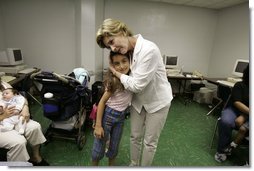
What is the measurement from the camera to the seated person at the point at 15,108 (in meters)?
1.40

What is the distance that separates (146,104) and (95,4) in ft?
8.05

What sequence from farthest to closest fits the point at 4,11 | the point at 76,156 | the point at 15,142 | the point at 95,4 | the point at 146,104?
the point at 4,11
the point at 95,4
the point at 76,156
the point at 15,142
the point at 146,104

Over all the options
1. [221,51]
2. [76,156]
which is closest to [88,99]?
[76,156]

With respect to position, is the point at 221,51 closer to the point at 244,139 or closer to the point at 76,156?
the point at 244,139

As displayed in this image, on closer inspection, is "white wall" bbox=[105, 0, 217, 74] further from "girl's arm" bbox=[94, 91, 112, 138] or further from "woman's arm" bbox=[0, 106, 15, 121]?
"girl's arm" bbox=[94, 91, 112, 138]

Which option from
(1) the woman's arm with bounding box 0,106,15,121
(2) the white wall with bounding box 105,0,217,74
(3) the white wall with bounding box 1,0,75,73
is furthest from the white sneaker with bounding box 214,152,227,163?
(3) the white wall with bounding box 1,0,75,73

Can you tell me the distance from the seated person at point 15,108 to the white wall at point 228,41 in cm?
344

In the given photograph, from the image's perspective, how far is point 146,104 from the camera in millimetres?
1172

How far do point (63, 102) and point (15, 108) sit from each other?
395 millimetres

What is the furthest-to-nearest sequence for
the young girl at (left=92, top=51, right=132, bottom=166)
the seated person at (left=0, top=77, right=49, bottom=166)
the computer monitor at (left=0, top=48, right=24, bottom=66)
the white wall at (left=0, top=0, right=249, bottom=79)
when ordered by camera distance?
1. the white wall at (left=0, top=0, right=249, bottom=79)
2. the computer monitor at (left=0, top=48, right=24, bottom=66)
3. the seated person at (left=0, top=77, right=49, bottom=166)
4. the young girl at (left=92, top=51, right=132, bottom=166)

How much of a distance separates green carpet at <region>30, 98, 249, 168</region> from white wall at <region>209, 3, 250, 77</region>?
1.42 meters

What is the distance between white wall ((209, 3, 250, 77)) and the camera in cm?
331

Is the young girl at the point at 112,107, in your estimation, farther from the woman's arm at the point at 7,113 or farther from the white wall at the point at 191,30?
the white wall at the point at 191,30

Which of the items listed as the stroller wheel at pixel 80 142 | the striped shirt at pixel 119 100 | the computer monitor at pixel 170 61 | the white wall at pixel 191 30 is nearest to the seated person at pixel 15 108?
the stroller wheel at pixel 80 142
